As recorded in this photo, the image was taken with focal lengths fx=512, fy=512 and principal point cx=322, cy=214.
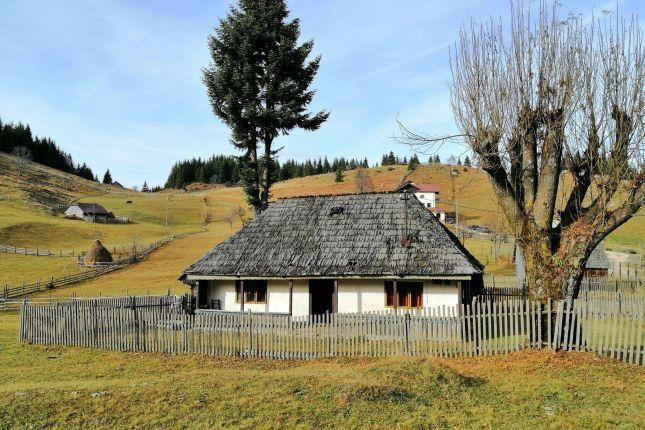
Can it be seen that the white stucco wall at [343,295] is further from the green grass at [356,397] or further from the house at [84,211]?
the house at [84,211]

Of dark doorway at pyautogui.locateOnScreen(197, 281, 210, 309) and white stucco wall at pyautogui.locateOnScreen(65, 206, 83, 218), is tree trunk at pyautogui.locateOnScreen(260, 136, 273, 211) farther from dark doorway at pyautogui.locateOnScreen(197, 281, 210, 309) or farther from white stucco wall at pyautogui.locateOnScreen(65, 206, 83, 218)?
white stucco wall at pyautogui.locateOnScreen(65, 206, 83, 218)

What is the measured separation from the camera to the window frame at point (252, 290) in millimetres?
23547

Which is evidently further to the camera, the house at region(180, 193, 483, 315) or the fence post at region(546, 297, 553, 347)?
the house at region(180, 193, 483, 315)

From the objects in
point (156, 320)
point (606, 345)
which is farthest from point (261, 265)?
point (606, 345)

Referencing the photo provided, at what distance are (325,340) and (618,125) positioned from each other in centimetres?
→ 1034

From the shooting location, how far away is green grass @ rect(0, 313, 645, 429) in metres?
8.86

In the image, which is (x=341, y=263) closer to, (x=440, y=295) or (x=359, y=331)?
(x=440, y=295)

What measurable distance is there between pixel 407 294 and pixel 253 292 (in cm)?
714

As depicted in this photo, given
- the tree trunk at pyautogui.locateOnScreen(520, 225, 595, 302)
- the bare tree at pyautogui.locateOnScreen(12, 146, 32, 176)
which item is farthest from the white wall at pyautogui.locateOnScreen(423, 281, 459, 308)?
the bare tree at pyautogui.locateOnScreen(12, 146, 32, 176)

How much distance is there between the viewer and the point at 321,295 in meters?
23.7

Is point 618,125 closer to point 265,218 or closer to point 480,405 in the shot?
point 480,405

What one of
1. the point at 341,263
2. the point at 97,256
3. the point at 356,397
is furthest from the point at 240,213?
the point at 356,397

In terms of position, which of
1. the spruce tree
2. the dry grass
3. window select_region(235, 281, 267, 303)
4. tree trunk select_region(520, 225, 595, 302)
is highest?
the spruce tree

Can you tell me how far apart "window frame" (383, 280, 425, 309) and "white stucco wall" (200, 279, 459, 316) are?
0.17 m
